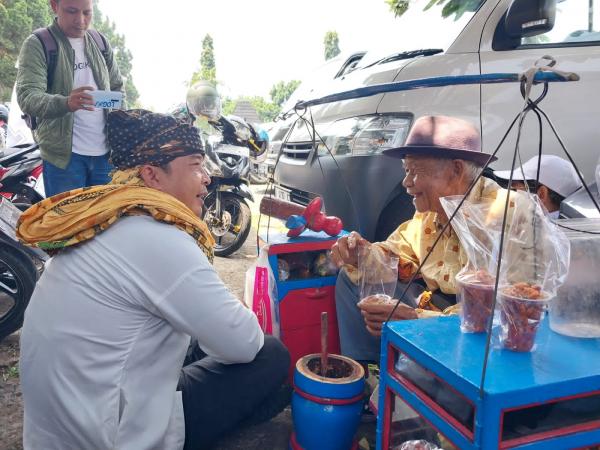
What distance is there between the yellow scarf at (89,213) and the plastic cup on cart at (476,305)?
0.80 m

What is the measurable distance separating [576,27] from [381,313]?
223cm

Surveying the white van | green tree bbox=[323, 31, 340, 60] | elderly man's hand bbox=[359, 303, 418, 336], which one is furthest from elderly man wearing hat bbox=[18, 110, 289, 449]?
green tree bbox=[323, 31, 340, 60]

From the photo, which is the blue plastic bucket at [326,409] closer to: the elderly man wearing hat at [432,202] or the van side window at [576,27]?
the elderly man wearing hat at [432,202]

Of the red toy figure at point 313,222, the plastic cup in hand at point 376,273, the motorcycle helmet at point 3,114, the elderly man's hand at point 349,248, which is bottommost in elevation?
the plastic cup in hand at point 376,273

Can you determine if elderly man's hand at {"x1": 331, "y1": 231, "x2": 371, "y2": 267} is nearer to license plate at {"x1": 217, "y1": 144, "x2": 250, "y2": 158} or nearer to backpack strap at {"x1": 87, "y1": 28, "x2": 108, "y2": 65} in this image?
backpack strap at {"x1": 87, "y1": 28, "x2": 108, "y2": 65}

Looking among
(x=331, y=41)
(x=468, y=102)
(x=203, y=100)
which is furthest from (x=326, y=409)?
(x=331, y=41)

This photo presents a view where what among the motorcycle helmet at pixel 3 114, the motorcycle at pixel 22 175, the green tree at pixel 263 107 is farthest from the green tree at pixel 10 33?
the motorcycle at pixel 22 175

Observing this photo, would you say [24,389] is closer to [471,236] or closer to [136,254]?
[136,254]

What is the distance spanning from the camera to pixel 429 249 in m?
1.99

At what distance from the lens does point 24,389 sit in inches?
56.7

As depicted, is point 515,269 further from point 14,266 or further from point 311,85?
point 311,85

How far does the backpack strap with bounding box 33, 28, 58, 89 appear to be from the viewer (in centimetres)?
260

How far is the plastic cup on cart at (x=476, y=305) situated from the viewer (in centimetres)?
111

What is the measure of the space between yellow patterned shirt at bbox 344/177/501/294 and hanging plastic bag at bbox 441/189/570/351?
47 centimetres
